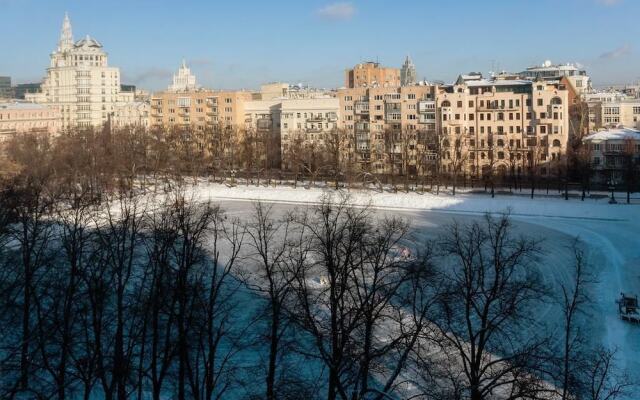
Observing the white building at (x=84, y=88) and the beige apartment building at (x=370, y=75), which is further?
the white building at (x=84, y=88)

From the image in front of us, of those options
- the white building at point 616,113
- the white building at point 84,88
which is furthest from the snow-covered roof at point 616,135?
the white building at point 84,88

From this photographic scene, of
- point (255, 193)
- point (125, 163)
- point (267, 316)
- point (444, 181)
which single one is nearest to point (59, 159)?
point (125, 163)

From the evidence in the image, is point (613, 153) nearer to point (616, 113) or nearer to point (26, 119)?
point (616, 113)

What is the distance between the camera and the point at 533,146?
56.7 m

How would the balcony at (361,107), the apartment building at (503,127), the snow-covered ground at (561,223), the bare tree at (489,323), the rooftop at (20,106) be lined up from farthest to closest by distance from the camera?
the rooftop at (20,106) → the balcony at (361,107) → the apartment building at (503,127) → the snow-covered ground at (561,223) → the bare tree at (489,323)

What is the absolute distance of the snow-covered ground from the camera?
20.4 metres

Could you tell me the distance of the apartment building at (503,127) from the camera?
5628 centimetres

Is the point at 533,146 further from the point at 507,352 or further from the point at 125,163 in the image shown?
the point at 507,352

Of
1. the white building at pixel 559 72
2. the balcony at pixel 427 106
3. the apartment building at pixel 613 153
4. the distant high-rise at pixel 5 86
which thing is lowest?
the apartment building at pixel 613 153

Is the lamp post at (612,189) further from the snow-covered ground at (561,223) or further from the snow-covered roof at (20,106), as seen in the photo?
the snow-covered roof at (20,106)

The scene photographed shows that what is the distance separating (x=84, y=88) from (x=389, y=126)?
54.9 metres

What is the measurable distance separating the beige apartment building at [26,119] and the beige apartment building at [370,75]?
38.5 m

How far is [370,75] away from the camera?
96.7 metres

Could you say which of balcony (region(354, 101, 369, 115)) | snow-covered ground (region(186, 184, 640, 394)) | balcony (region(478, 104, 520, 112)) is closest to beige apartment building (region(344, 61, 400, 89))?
balcony (region(354, 101, 369, 115))
